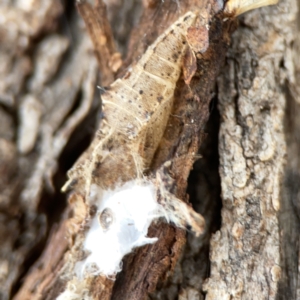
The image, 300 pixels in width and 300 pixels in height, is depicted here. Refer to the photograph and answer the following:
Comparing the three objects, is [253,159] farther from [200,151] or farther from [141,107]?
[141,107]

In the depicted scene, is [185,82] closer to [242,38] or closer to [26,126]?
[242,38]

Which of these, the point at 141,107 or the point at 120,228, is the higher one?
the point at 141,107

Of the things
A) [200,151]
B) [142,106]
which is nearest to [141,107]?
[142,106]

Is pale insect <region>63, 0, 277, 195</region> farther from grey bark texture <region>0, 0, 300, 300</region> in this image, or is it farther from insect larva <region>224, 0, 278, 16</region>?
grey bark texture <region>0, 0, 300, 300</region>

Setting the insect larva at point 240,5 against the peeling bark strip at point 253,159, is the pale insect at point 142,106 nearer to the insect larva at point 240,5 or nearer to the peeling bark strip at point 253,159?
the insect larva at point 240,5

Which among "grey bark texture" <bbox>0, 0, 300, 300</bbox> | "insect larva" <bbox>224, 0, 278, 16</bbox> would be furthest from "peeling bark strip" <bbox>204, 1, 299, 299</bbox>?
"insect larva" <bbox>224, 0, 278, 16</bbox>

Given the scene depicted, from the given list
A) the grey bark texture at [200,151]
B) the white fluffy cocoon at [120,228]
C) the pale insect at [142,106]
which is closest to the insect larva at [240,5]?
the pale insect at [142,106]
